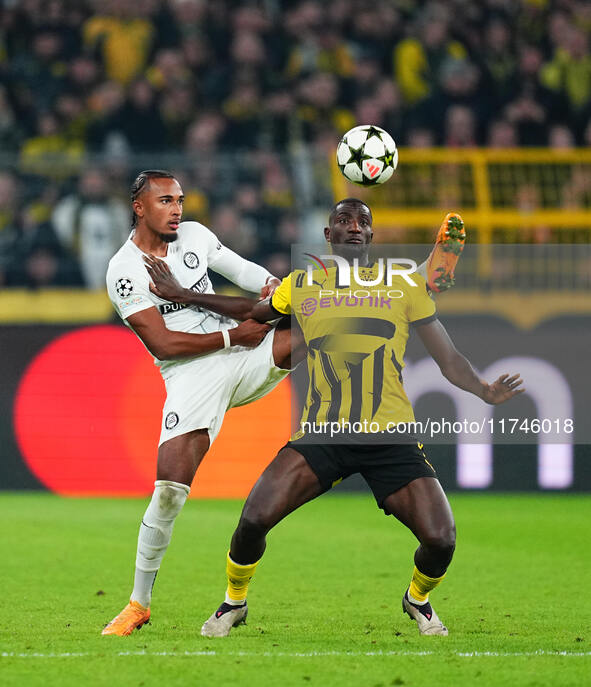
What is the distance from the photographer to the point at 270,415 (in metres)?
11.3

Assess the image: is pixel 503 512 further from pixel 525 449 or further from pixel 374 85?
pixel 374 85

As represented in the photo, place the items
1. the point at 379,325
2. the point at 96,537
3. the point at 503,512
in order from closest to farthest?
the point at 379,325 → the point at 96,537 → the point at 503,512

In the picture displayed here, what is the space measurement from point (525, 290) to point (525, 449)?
1.43 meters

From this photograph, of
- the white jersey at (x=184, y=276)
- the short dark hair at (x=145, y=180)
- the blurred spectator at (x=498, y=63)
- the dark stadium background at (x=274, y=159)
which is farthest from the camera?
the blurred spectator at (x=498, y=63)

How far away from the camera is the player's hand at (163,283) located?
5.98 m

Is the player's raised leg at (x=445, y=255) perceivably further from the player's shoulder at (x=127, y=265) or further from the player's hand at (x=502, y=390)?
the player's shoulder at (x=127, y=265)

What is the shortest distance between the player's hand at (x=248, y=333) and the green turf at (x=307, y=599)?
1357 mm

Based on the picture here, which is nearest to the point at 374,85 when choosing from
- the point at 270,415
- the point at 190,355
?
the point at 270,415

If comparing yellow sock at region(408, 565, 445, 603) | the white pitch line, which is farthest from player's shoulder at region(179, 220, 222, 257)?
the white pitch line

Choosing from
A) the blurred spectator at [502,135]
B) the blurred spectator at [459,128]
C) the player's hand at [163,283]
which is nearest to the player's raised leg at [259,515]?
the player's hand at [163,283]

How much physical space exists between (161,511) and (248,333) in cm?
94

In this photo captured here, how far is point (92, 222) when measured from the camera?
420 inches

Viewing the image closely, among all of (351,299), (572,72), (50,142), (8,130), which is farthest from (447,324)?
(351,299)

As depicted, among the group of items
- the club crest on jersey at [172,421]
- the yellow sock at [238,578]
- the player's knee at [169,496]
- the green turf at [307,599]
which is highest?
the club crest on jersey at [172,421]
